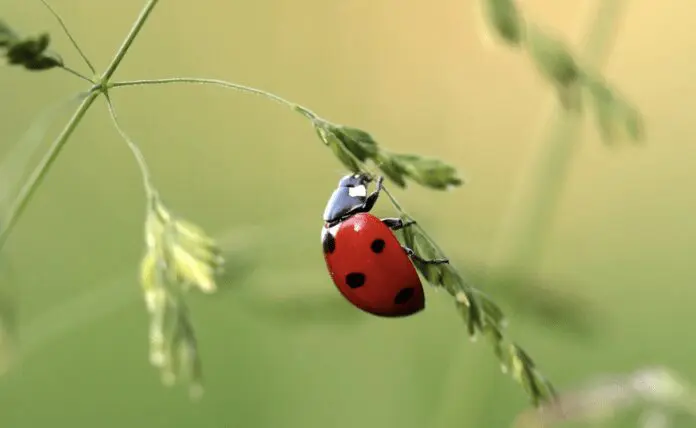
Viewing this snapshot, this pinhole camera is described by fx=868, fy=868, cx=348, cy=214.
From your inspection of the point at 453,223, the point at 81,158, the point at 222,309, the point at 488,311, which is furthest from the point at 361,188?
the point at 81,158

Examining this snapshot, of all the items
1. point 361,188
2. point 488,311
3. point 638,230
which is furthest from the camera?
point 638,230

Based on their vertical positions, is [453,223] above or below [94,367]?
above

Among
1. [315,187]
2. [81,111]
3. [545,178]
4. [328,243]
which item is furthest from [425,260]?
[315,187]

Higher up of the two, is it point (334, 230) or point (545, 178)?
point (545, 178)

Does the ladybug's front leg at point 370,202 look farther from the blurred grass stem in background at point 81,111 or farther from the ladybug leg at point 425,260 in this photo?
the blurred grass stem in background at point 81,111

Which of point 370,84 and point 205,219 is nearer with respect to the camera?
point 205,219

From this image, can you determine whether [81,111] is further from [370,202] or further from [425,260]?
[370,202]

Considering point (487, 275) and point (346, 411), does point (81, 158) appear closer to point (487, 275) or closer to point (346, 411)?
point (346, 411)
